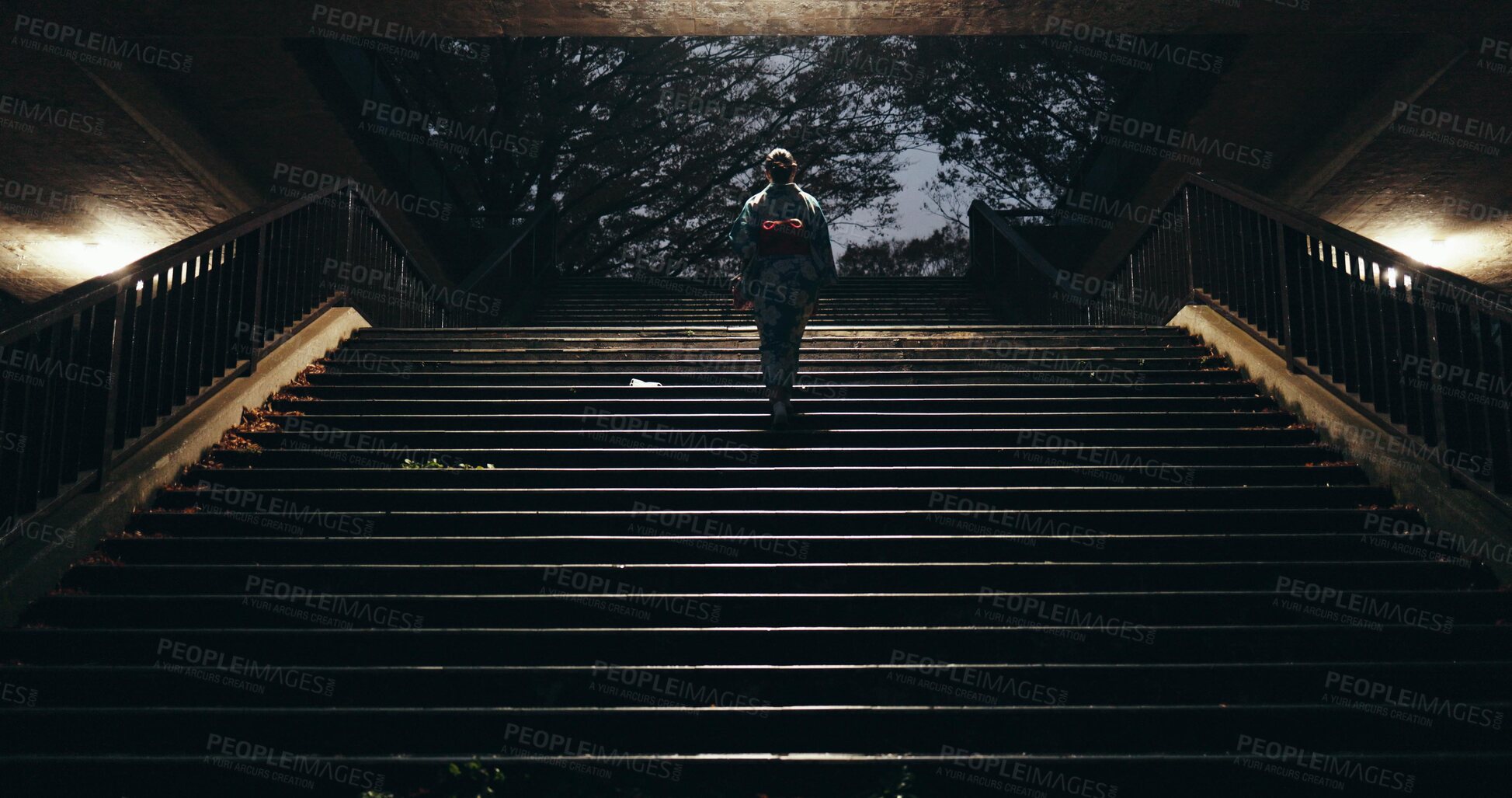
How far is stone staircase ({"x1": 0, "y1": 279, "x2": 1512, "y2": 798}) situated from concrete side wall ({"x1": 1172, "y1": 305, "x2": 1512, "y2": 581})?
0.34 ft

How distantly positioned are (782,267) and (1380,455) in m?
3.23

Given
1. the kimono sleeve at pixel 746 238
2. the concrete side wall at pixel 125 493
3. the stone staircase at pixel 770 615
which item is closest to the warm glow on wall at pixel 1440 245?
the stone staircase at pixel 770 615

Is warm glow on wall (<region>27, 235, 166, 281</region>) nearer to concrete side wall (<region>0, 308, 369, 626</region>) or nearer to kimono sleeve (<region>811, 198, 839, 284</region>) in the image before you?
concrete side wall (<region>0, 308, 369, 626</region>)

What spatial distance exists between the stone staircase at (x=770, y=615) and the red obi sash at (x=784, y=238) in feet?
3.30

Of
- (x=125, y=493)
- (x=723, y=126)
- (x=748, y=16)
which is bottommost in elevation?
(x=125, y=493)

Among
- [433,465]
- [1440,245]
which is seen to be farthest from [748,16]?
[1440,245]

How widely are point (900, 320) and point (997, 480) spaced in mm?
6211

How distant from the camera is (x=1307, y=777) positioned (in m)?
2.77

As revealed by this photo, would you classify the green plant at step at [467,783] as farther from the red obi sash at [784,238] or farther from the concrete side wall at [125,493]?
the red obi sash at [784,238]

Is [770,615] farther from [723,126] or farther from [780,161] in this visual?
[723,126]

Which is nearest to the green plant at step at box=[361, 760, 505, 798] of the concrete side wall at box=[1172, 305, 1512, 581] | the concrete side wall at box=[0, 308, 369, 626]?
the concrete side wall at box=[0, 308, 369, 626]

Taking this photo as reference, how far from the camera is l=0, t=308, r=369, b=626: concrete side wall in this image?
3361mm

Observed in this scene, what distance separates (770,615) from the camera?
354cm

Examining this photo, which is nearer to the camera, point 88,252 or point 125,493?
point 125,493
